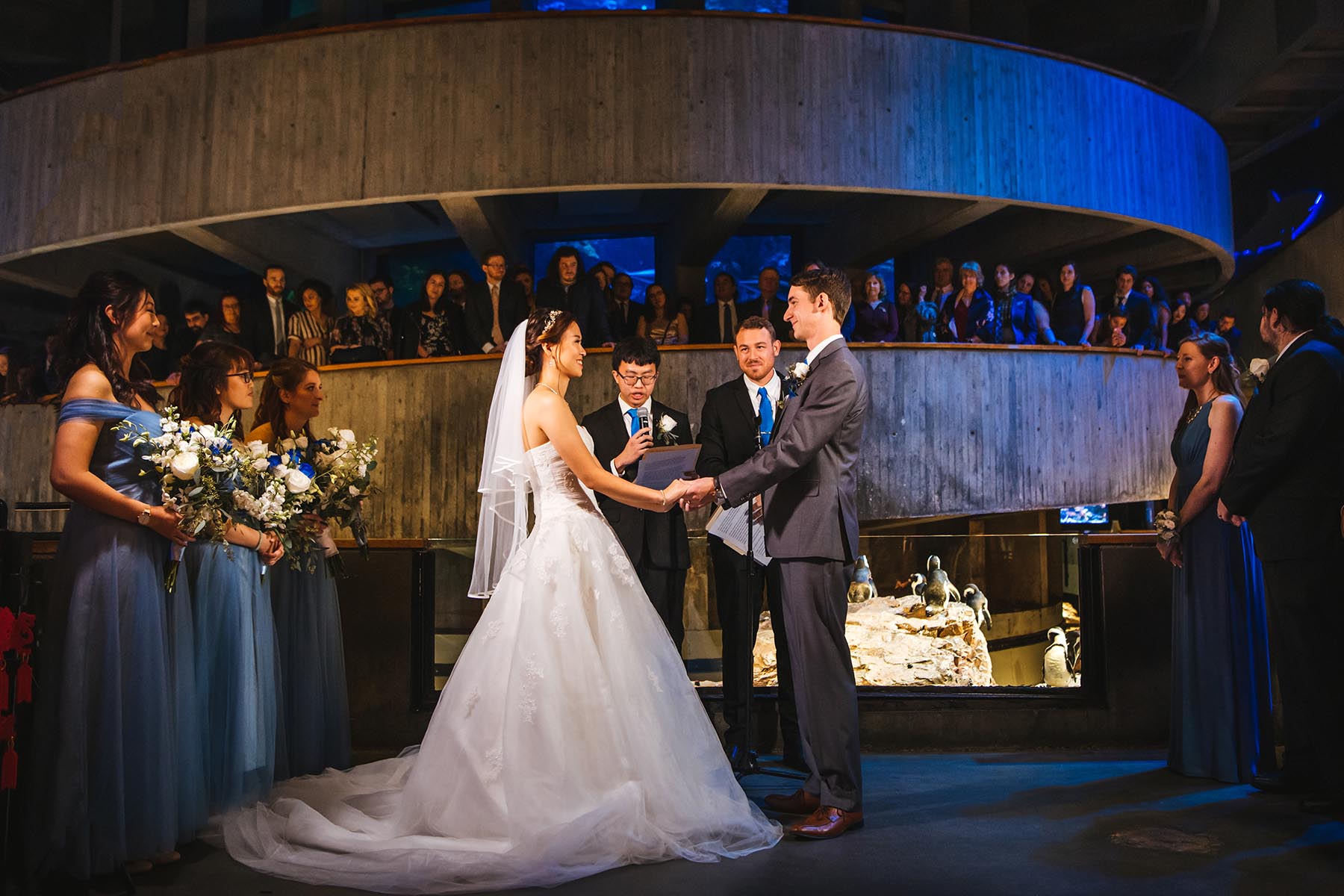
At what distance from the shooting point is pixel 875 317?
873cm

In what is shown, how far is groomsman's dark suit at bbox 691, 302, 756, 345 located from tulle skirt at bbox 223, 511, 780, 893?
18.3ft

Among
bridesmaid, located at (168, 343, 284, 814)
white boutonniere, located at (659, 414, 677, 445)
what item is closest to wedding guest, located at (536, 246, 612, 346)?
white boutonniere, located at (659, 414, 677, 445)

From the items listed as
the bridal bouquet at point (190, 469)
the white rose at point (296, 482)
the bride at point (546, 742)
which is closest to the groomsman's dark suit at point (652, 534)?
the bride at point (546, 742)

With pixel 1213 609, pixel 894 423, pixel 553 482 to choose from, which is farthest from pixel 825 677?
pixel 894 423

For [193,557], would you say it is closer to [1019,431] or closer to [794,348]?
[794,348]

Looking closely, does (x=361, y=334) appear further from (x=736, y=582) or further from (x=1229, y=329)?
(x=1229, y=329)

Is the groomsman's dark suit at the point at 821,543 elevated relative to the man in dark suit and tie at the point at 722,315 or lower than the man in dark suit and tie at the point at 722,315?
lower

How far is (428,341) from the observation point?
8.41 m

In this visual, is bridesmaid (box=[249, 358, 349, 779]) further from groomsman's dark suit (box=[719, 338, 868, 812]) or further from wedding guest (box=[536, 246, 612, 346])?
wedding guest (box=[536, 246, 612, 346])

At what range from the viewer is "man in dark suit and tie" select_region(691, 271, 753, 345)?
9023 millimetres

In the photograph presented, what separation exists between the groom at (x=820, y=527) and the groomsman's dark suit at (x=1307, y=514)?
59.1 inches

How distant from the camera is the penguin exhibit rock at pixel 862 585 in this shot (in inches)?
195

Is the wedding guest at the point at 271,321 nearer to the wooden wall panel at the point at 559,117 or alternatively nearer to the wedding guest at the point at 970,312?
the wooden wall panel at the point at 559,117

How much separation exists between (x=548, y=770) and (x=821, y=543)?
1.15 meters
